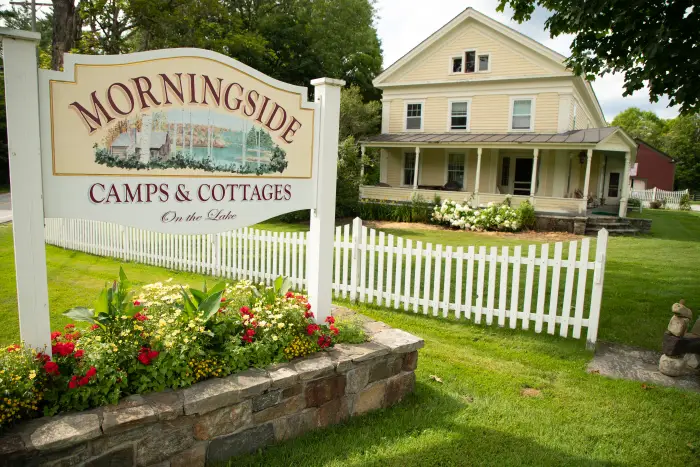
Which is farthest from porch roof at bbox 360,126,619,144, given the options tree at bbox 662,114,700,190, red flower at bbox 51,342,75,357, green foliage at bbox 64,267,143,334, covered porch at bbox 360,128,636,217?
tree at bbox 662,114,700,190

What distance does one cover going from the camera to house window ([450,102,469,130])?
21.5 meters

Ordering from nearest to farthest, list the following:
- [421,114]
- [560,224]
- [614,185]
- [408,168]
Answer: [560,224] → [421,114] → [408,168] → [614,185]

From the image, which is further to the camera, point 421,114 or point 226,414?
point 421,114

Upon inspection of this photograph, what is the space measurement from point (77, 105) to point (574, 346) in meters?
5.30

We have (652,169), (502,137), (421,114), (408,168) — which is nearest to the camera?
(502,137)

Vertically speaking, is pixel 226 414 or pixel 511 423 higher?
pixel 226 414

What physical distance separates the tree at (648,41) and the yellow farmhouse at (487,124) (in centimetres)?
1101

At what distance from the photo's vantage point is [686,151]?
49.1 m

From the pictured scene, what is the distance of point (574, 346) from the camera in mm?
5367

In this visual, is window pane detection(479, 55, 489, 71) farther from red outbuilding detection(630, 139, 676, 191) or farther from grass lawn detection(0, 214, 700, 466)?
red outbuilding detection(630, 139, 676, 191)

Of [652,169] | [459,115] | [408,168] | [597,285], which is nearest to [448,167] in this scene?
[408,168]

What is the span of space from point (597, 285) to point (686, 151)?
5517cm

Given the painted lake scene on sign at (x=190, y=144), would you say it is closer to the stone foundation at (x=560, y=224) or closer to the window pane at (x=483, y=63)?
the stone foundation at (x=560, y=224)

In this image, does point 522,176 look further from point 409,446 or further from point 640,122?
point 640,122
